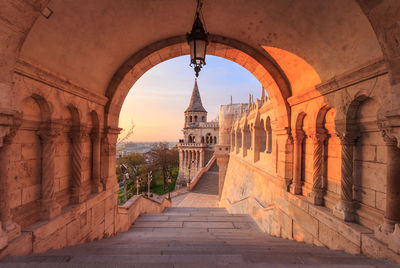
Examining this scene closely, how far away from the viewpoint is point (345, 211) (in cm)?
316

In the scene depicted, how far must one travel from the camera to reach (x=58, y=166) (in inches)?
142

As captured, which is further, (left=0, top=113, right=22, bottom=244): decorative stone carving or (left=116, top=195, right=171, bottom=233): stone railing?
(left=116, top=195, right=171, bottom=233): stone railing

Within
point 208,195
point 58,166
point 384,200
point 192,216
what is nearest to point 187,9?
point 58,166

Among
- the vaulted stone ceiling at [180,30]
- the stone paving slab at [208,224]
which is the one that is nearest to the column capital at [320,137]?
the vaulted stone ceiling at [180,30]

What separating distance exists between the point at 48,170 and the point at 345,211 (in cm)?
493

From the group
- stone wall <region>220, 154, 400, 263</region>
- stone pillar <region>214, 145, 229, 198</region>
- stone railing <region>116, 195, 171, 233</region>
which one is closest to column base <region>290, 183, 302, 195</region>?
stone wall <region>220, 154, 400, 263</region>

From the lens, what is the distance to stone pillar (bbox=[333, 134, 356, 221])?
3.17 m

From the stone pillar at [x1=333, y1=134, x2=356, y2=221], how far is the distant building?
33.7m

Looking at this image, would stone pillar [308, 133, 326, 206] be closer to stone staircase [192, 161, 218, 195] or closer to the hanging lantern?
the hanging lantern

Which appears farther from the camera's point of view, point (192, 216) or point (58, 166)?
point (192, 216)

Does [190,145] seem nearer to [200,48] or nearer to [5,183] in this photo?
[200,48]

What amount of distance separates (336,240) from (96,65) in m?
5.57

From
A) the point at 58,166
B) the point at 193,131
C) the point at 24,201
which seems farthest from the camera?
the point at 193,131

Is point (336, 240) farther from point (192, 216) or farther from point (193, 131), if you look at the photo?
point (193, 131)
